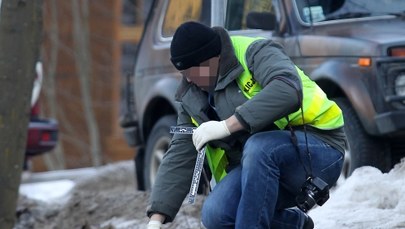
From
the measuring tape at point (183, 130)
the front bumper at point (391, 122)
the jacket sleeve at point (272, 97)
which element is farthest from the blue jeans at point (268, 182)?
the front bumper at point (391, 122)

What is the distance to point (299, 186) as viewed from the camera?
205 inches

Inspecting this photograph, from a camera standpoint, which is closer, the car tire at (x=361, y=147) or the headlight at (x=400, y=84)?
the headlight at (x=400, y=84)

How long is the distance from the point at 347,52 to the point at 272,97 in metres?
2.21

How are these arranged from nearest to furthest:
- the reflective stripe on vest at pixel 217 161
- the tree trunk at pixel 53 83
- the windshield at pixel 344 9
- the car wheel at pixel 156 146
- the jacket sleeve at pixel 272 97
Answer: the jacket sleeve at pixel 272 97
the reflective stripe on vest at pixel 217 161
the windshield at pixel 344 9
the car wheel at pixel 156 146
the tree trunk at pixel 53 83

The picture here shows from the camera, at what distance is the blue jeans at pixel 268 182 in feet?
16.5

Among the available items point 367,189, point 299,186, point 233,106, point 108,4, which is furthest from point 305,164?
point 108,4

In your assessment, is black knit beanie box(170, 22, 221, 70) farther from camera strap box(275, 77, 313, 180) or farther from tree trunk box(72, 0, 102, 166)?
tree trunk box(72, 0, 102, 166)

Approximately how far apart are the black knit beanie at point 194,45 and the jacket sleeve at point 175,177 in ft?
1.38

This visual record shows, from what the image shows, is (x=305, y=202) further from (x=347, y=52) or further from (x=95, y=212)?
(x=95, y=212)

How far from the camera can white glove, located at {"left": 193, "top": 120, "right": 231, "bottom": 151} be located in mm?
5047

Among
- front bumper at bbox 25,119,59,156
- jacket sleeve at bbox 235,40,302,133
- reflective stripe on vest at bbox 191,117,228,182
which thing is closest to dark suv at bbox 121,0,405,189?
reflective stripe on vest at bbox 191,117,228,182

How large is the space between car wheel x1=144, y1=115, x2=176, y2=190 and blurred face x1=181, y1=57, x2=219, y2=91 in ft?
10.7

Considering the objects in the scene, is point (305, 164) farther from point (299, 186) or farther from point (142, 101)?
point (142, 101)

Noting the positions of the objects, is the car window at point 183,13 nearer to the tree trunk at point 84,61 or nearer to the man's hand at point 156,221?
the man's hand at point 156,221
